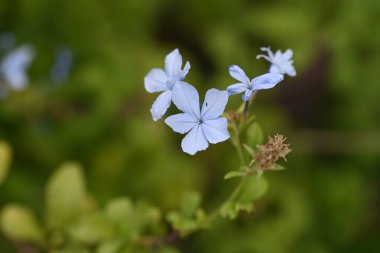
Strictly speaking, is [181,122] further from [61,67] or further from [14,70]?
[61,67]

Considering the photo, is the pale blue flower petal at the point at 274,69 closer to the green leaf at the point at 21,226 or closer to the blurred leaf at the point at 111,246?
the blurred leaf at the point at 111,246

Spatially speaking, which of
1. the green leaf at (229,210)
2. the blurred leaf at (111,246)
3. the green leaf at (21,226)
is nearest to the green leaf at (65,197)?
the green leaf at (21,226)

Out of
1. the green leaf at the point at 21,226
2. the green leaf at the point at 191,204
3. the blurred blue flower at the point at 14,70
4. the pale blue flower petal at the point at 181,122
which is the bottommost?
the pale blue flower petal at the point at 181,122

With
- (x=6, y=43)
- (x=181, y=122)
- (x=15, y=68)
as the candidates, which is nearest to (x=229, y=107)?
(x=15, y=68)

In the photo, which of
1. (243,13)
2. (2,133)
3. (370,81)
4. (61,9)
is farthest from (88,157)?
(370,81)

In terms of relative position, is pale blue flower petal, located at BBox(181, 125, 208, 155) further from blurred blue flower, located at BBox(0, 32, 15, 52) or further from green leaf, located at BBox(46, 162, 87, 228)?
blurred blue flower, located at BBox(0, 32, 15, 52)

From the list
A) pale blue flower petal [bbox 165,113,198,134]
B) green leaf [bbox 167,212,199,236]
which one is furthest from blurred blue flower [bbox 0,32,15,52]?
pale blue flower petal [bbox 165,113,198,134]
